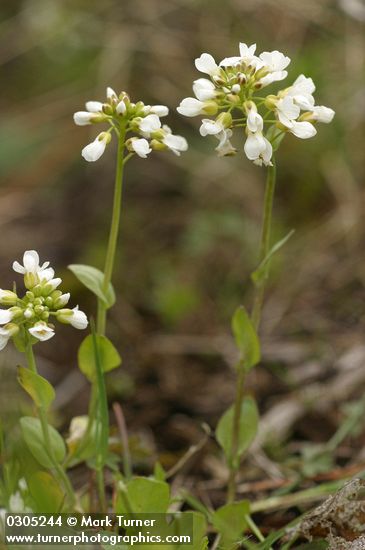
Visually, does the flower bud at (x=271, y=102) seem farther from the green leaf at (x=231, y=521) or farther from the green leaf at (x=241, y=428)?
the green leaf at (x=231, y=521)

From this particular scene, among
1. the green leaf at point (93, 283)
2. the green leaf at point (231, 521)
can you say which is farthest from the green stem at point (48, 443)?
the green leaf at point (231, 521)

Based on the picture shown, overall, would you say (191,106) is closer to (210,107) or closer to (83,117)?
(210,107)

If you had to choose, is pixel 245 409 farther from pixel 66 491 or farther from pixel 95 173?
pixel 95 173

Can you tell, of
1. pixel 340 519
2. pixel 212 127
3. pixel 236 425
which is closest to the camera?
pixel 212 127

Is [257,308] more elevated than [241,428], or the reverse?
[257,308]

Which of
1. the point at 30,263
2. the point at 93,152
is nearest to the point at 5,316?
the point at 30,263

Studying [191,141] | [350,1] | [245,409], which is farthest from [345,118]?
[245,409]
